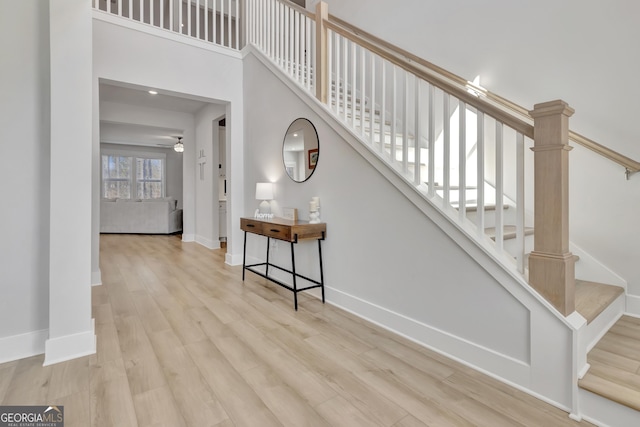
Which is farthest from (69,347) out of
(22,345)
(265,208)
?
(265,208)

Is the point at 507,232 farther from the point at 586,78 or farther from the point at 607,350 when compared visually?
the point at 586,78

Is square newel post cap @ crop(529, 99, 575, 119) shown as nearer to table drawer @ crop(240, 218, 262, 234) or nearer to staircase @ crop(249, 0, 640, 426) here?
staircase @ crop(249, 0, 640, 426)

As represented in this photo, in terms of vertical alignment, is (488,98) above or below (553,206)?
above

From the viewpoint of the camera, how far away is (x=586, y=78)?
7.19 ft

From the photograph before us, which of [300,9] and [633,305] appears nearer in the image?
[633,305]

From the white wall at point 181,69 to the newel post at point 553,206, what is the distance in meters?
3.52

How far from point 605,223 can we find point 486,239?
3.66 feet

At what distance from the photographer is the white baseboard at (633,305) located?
82.2 inches

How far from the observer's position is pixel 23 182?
189 centimetres

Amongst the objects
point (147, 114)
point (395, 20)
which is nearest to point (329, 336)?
point (395, 20)

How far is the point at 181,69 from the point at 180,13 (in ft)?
2.07

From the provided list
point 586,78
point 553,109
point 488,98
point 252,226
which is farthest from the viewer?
point 252,226

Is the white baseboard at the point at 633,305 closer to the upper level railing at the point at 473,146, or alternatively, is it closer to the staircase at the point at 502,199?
the staircase at the point at 502,199

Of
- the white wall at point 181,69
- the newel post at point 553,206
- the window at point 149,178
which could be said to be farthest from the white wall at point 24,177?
the window at point 149,178
